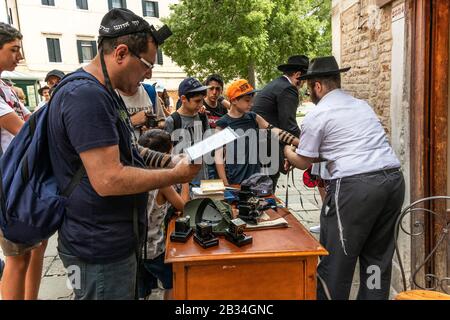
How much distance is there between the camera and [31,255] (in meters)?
2.61

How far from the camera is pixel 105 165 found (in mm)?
1414

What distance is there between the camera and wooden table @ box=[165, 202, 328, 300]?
1818mm

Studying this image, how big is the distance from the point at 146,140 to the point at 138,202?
920 millimetres

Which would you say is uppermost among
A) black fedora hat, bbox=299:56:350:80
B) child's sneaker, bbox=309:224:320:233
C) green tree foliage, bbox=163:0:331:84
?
green tree foliage, bbox=163:0:331:84

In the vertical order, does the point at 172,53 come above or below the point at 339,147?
above

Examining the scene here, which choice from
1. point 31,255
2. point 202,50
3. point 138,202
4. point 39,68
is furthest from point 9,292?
point 39,68

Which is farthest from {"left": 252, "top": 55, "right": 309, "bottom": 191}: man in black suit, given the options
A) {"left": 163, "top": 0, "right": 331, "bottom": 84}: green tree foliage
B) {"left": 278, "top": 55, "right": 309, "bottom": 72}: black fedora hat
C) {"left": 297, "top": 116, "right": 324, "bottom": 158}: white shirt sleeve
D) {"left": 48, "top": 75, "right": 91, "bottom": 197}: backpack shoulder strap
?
{"left": 163, "top": 0, "right": 331, "bottom": 84}: green tree foliage

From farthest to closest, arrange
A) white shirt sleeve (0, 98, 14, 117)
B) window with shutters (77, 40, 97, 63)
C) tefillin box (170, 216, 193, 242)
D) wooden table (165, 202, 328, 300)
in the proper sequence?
window with shutters (77, 40, 97, 63)
white shirt sleeve (0, 98, 14, 117)
tefillin box (170, 216, 193, 242)
wooden table (165, 202, 328, 300)

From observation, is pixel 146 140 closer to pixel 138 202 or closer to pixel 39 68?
pixel 138 202

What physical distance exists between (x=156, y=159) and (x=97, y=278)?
768mm

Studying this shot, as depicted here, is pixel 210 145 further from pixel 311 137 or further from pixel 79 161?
pixel 311 137

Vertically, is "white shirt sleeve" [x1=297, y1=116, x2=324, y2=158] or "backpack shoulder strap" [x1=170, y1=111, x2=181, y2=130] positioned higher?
"backpack shoulder strap" [x1=170, y1=111, x2=181, y2=130]

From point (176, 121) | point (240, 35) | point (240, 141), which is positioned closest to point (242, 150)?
point (240, 141)

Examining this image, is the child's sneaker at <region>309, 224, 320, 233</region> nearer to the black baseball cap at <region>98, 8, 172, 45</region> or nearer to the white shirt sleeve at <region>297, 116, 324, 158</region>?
the white shirt sleeve at <region>297, 116, 324, 158</region>
